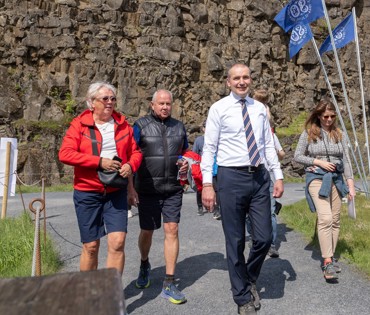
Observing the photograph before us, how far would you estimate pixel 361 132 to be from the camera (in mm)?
26969

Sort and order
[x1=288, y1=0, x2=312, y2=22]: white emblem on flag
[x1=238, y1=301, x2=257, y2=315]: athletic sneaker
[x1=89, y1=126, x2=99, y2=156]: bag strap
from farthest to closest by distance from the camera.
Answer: [x1=288, y1=0, x2=312, y2=22]: white emblem on flag < [x1=89, y1=126, x2=99, y2=156]: bag strap < [x1=238, y1=301, x2=257, y2=315]: athletic sneaker

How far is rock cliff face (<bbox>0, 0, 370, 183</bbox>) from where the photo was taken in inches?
826

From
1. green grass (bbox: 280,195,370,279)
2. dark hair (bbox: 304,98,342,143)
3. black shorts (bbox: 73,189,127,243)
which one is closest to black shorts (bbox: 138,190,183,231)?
black shorts (bbox: 73,189,127,243)

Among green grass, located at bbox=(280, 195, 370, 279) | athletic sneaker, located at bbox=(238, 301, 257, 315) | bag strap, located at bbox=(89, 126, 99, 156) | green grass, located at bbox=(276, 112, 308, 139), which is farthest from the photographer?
green grass, located at bbox=(276, 112, 308, 139)

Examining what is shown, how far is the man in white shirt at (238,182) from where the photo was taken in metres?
4.57

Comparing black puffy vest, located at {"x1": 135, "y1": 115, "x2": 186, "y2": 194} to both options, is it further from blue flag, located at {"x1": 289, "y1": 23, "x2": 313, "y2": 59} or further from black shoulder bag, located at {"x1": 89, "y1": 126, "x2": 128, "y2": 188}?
blue flag, located at {"x1": 289, "y1": 23, "x2": 313, "y2": 59}

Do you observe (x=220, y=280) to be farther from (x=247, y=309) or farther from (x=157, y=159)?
(x=157, y=159)

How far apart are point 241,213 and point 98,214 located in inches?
53.5

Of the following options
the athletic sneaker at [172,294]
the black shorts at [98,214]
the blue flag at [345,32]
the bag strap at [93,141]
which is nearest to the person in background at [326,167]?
the athletic sneaker at [172,294]

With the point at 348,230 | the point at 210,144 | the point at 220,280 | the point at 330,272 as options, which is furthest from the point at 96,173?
the point at 348,230

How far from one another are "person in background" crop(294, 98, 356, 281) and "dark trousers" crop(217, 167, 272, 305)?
1.40 m

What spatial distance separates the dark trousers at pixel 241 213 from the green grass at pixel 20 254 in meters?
2.36

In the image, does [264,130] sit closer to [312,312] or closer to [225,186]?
[225,186]

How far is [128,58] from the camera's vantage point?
23203 millimetres
